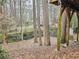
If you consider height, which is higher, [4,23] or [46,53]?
[4,23]

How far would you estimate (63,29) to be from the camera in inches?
805

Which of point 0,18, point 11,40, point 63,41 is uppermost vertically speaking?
point 0,18

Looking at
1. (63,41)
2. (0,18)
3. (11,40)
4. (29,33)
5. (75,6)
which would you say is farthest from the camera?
(29,33)

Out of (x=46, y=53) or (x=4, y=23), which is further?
(x=4, y=23)

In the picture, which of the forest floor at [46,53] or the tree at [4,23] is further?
the tree at [4,23]

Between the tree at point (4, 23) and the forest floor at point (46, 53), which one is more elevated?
the tree at point (4, 23)

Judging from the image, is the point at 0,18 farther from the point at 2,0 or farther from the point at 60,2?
the point at 60,2

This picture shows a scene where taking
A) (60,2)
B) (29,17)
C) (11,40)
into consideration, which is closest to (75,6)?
(60,2)

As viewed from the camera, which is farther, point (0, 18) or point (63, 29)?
point (63, 29)

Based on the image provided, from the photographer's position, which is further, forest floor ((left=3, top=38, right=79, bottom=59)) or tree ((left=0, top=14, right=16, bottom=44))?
tree ((left=0, top=14, right=16, bottom=44))

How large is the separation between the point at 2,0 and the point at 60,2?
589 centimetres

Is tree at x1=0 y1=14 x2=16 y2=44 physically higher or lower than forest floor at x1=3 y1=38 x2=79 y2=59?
higher

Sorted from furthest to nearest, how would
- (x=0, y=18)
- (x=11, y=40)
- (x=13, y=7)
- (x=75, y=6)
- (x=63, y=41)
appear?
1. (x=13, y=7)
2. (x=11, y=40)
3. (x=63, y=41)
4. (x=0, y=18)
5. (x=75, y=6)

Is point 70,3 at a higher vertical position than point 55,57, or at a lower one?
higher
